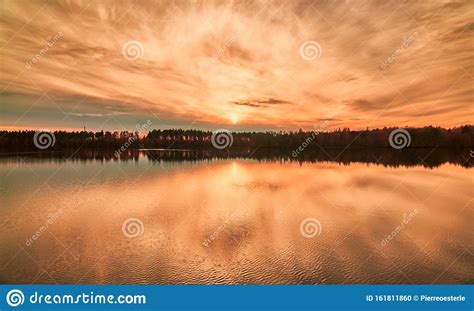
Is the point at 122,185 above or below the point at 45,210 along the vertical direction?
above

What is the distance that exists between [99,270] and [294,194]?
67.6ft

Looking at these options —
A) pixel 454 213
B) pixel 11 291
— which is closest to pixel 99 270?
pixel 11 291

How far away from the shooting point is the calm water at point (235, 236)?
44.2ft

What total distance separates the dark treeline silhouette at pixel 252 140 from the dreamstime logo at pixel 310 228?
93.9 meters

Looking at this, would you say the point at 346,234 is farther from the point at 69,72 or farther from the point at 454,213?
the point at 69,72

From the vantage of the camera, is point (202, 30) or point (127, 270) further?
point (202, 30)

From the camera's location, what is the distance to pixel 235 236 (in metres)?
18.2

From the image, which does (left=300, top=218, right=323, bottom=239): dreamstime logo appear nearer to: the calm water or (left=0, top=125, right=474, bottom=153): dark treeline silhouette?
the calm water

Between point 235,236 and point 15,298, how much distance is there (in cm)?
1032

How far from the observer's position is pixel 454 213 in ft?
78.5

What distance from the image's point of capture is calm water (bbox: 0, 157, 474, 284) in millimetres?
13469

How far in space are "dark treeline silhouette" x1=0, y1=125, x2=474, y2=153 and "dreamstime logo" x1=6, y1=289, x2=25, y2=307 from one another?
105 metres
